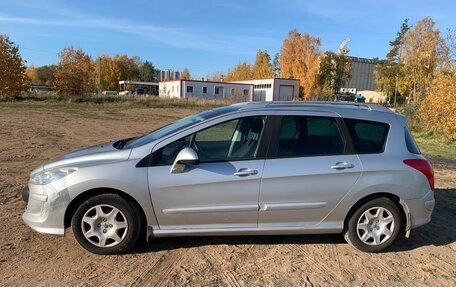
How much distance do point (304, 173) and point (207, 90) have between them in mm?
64797

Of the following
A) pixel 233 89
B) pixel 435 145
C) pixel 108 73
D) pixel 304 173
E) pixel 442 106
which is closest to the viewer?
pixel 304 173

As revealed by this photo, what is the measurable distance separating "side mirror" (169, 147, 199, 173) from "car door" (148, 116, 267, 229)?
55 millimetres

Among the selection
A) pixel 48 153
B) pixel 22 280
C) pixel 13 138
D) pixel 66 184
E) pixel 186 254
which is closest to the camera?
pixel 22 280

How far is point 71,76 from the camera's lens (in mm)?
46031

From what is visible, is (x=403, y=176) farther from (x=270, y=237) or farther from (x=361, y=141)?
(x=270, y=237)

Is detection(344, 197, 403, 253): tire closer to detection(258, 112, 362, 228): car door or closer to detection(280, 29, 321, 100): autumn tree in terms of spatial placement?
detection(258, 112, 362, 228): car door

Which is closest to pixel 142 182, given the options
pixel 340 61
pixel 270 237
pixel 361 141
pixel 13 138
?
pixel 270 237

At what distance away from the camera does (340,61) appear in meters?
68.4

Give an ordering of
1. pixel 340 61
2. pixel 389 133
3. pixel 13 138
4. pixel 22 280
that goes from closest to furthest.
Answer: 1. pixel 22 280
2. pixel 389 133
3. pixel 13 138
4. pixel 340 61

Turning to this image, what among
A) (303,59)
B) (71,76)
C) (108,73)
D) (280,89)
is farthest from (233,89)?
(108,73)

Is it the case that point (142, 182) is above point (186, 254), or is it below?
above

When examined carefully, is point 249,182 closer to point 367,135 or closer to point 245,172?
point 245,172

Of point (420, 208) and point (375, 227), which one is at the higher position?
point (420, 208)

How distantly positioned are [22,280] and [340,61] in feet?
230
